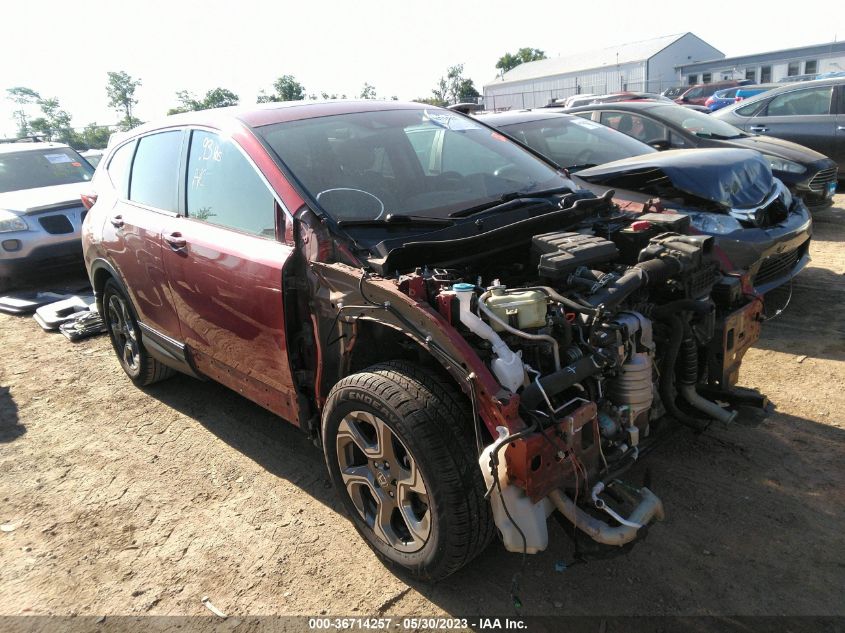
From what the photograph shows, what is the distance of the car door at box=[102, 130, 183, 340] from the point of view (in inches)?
152

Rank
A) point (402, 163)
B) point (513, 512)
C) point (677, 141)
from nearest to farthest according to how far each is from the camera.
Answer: point (513, 512) → point (402, 163) → point (677, 141)

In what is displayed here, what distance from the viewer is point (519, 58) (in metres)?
80.6

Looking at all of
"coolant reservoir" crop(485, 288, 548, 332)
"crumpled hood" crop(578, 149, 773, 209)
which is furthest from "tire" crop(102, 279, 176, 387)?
"crumpled hood" crop(578, 149, 773, 209)

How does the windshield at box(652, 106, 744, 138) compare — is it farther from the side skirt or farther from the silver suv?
the silver suv

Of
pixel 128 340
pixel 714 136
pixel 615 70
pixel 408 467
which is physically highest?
pixel 615 70

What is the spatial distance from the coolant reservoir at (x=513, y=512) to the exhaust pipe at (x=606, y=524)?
105 millimetres

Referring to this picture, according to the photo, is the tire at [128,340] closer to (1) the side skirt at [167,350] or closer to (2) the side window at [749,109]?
(1) the side skirt at [167,350]

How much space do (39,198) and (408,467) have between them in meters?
7.95

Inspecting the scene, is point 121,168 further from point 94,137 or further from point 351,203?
point 94,137

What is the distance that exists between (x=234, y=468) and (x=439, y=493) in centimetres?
183

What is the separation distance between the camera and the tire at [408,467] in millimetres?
2307

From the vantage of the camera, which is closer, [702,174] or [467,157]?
[467,157]

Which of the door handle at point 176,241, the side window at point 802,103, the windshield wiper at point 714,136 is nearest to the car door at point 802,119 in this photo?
the side window at point 802,103

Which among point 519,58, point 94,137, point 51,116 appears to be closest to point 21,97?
point 51,116
